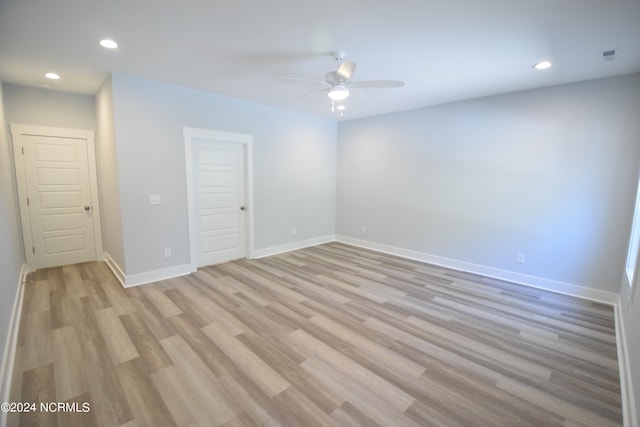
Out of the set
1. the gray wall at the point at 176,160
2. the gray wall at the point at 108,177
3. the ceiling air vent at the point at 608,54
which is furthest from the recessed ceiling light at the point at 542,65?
the gray wall at the point at 108,177

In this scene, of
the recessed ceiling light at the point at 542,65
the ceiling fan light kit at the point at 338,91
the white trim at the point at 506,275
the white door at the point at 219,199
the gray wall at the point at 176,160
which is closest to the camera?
the ceiling fan light kit at the point at 338,91

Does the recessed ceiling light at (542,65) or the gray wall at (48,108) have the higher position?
the recessed ceiling light at (542,65)

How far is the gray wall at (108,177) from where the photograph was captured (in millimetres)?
3621

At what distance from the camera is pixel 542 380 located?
209 centimetres

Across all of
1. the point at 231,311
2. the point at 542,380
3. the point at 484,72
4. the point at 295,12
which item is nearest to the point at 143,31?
the point at 295,12

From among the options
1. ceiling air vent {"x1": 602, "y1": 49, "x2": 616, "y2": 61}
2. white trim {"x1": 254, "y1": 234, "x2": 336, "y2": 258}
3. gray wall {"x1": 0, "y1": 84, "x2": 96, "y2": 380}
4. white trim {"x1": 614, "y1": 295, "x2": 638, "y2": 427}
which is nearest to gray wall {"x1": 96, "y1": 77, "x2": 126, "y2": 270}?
gray wall {"x1": 0, "y1": 84, "x2": 96, "y2": 380}

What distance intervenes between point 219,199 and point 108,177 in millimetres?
1570

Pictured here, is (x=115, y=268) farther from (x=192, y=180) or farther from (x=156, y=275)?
(x=192, y=180)

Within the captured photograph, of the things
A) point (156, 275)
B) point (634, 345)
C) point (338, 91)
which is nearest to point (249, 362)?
point (156, 275)

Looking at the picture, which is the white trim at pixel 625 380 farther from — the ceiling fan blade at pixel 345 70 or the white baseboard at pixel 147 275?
the white baseboard at pixel 147 275

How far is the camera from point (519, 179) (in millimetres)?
3910

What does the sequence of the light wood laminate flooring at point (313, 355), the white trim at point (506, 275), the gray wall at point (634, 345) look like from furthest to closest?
the white trim at point (506, 275)
the light wood laminate flooring at point (313, 355)
the gray wall at point (634, 345)

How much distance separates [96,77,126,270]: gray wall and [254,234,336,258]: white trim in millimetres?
2144

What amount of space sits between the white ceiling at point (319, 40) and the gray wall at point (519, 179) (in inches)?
16.8
